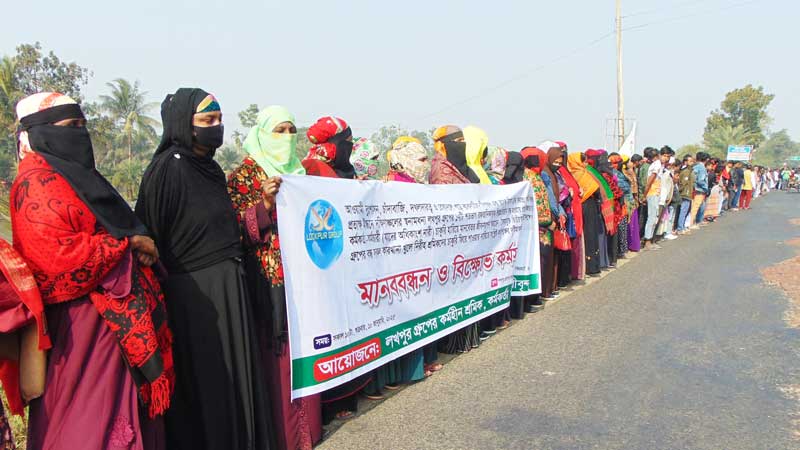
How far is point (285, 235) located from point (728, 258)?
9.27 m

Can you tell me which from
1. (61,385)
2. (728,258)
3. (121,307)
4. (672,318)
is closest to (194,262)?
(121,307)

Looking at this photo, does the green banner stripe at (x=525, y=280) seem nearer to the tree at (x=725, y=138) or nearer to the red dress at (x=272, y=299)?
the red dress at (x=272, y=299)

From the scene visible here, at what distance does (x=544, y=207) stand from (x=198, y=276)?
169 inches

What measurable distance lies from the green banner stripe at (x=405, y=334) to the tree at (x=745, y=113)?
180 ft

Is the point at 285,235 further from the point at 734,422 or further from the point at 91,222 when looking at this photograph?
the point at 734,422

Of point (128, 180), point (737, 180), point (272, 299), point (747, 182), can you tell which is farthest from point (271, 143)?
point (128, 180)

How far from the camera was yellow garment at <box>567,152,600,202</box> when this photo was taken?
8117 mm

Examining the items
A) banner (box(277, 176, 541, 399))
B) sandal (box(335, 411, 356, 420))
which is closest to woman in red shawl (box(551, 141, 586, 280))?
banner (box(277, 176, 541, 399))

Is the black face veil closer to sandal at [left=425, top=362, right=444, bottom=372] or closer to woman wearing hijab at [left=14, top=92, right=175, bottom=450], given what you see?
woman wearing hijab at [left=14, top=92, right=175, bottom=450]

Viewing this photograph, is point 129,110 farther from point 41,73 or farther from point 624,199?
point 624,199

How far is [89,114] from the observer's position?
102 ft

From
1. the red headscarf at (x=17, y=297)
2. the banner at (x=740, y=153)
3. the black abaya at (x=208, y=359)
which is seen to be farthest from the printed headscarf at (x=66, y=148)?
the banner at (x=740, y=153)

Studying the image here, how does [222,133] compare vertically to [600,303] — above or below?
above

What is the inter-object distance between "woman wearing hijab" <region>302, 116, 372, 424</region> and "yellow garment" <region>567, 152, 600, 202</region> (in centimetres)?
453
